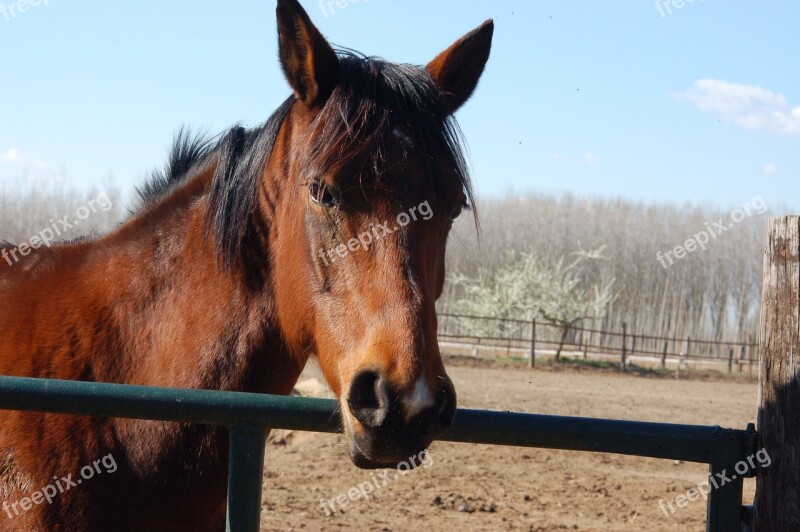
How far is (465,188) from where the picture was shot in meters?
2.57

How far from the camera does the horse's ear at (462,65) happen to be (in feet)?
8.93

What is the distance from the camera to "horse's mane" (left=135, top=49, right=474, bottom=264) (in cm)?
232

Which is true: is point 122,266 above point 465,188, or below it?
below

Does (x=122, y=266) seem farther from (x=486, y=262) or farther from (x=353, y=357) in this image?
(x=486, y=262)

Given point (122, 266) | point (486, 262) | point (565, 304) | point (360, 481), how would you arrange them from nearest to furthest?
point (122, 266) → point (360, 481) → point (565, 304) → point (486, 262)

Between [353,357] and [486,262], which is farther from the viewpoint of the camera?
[486,262]

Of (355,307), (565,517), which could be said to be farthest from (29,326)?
(565,517)

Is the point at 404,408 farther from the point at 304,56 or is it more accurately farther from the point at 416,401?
the point at 304,56

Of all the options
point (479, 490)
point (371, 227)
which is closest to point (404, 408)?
point (371, 227)

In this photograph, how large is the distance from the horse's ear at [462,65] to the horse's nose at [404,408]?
122cm

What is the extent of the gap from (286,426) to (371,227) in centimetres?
66

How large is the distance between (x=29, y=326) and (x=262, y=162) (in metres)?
1.09

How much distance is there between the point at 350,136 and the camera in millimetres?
2328

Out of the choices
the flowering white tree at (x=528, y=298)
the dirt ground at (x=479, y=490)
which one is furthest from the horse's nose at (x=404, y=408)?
the flowering white tree at (x=528, y=298)
